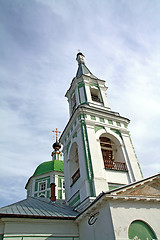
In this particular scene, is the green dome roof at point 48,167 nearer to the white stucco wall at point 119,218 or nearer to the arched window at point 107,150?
the arched window at point 107,150

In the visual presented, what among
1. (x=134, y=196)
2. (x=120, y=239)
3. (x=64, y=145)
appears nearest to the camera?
(x=120, y=239)

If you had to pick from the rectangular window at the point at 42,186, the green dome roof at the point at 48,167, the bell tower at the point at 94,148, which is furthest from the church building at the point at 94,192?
the rectangular window at the point at 42,186

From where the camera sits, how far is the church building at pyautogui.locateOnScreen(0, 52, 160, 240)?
6.26 metres

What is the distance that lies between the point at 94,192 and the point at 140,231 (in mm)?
2677

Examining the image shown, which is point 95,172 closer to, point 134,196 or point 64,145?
point 134,196

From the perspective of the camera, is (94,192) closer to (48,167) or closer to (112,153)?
(112,153)

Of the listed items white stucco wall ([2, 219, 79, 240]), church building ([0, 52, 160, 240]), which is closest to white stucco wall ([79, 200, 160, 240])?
church building ([0, 52, 160, 240])

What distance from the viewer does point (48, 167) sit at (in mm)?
21125

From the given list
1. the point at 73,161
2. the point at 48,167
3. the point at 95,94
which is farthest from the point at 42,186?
the point at 95,94

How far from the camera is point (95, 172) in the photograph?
360 inches

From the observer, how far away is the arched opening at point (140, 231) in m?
5.98

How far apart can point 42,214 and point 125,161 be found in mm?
4977

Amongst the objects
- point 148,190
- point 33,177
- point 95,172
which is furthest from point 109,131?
point 33,177

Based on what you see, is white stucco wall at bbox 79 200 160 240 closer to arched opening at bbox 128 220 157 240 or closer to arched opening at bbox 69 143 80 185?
arched opening at bbox 128 220 157 240
